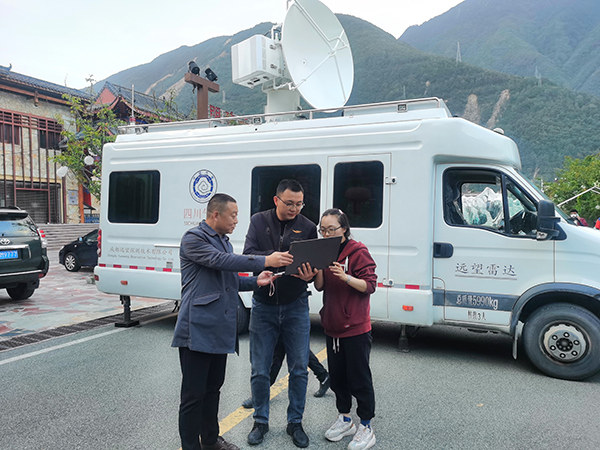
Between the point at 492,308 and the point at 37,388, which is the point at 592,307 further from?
the point at 37,388

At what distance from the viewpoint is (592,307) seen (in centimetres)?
482

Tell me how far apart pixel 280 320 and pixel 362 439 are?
0.99m

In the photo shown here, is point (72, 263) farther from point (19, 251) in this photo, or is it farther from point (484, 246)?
point (484, 246)

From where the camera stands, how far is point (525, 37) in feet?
511

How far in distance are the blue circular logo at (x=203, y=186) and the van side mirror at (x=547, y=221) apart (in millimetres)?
3943

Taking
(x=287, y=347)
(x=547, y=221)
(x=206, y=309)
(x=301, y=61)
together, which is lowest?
(x=287, y=347)

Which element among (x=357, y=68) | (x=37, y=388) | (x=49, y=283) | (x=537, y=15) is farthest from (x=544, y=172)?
(x=537, y=15)

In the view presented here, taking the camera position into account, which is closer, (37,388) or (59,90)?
(37,388)

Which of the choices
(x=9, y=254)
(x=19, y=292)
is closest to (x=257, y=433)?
(x=9, y=254)

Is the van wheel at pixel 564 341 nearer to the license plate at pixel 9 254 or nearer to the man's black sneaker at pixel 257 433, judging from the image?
the man's black sneaker at pixel 257 433

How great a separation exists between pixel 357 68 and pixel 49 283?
88.1 m

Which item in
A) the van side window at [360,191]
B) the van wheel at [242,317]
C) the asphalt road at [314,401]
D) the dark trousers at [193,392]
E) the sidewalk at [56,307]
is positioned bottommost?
the sidewalk at [56,307]

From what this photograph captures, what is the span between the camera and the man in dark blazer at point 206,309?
2.82 m

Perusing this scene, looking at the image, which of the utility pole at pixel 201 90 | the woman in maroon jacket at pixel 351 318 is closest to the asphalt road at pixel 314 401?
the woman in maroon jacket at pixel 351 318
